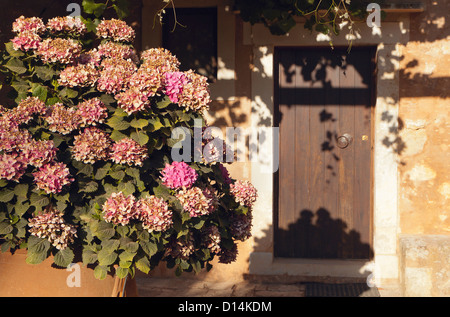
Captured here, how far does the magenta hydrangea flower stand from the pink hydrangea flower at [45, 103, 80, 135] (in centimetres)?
50

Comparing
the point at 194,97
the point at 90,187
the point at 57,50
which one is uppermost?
the point at 57,50

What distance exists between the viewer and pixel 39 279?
2.67 meters

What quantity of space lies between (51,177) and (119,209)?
35 cm

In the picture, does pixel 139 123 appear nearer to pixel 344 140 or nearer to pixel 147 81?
pixel 147 81

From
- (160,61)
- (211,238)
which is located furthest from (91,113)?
(211,238)

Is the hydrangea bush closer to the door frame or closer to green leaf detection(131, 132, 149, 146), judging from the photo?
green leaf detection(131, 132, 149, 146)

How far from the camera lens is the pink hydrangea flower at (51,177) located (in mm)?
2529

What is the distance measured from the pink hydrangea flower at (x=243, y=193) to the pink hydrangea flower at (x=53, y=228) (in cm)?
100

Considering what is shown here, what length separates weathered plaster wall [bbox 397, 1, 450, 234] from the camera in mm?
5535

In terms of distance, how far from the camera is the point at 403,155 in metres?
5.61

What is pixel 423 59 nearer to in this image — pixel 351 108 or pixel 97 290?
pixel 351 108

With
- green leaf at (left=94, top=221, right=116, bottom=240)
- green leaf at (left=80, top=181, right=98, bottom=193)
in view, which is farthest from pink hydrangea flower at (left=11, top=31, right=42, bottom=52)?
green leaf at (left=94, top=221, right=116, bottom=240)

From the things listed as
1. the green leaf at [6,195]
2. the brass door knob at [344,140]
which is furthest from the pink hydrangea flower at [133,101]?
the brass door knob at [344,140]

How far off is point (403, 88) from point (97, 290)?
405cm
